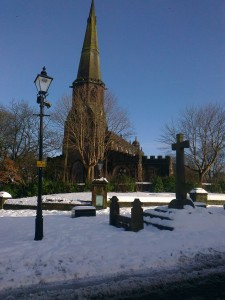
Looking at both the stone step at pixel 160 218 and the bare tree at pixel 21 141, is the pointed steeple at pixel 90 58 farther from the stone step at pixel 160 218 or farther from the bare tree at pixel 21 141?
the stone step at pixel 160 218

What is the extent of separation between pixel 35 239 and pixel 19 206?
1047cm

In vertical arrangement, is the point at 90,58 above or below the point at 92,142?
above

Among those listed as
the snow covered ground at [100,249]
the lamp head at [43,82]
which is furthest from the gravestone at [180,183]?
the lamp head at [43,82]

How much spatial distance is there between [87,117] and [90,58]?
19.3 m

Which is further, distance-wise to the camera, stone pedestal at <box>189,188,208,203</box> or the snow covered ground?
stone pedestal at <box>189,188,208,203</box>

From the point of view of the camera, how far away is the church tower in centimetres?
3159

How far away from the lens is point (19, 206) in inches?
705

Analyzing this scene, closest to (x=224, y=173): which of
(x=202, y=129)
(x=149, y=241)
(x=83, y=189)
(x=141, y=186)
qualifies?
(x=202, y=129)

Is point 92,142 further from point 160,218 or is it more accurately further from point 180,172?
point 160,218

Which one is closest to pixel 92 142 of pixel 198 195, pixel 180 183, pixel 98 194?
pixel 98 194

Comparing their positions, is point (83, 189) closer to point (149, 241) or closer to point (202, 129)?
point (149, 241)

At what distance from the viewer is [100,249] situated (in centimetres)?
714

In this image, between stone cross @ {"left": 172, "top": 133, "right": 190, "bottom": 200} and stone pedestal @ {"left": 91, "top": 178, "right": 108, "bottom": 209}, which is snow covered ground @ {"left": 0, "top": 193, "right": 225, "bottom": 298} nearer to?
stone cross @ {"left": 172, "top": 133, "right": 190, "bottom": 200}

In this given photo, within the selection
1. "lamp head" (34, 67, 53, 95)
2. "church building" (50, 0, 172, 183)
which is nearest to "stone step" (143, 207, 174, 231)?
"lamp head" (34, 67, 53, 95)
